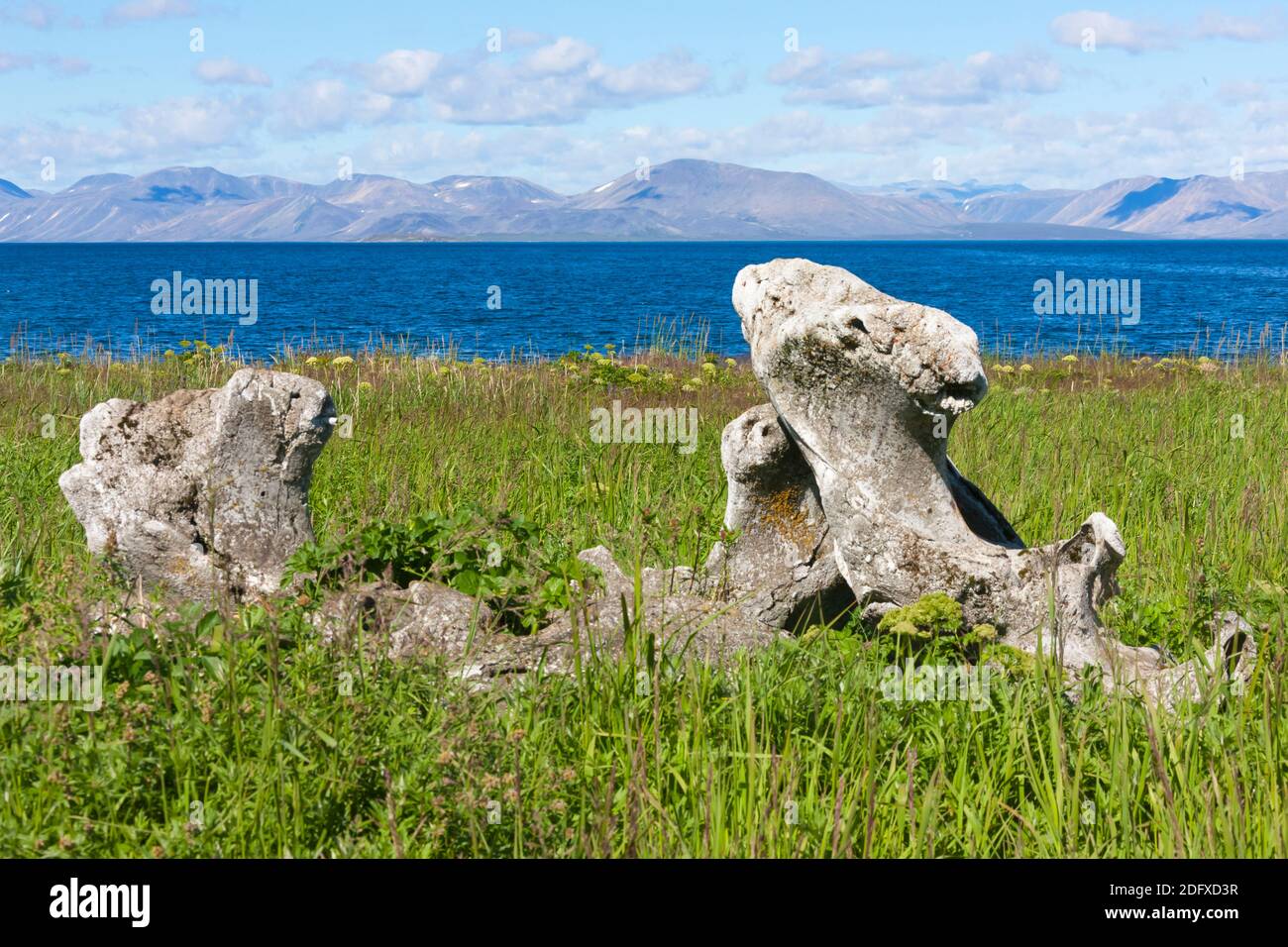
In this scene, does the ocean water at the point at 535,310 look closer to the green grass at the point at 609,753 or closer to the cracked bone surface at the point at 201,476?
the cracked bone surface at the point at 201,476

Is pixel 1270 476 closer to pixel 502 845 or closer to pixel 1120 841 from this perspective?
pixel 1120 841

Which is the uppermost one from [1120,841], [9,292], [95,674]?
[9,292]

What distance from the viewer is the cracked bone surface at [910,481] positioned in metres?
4.73

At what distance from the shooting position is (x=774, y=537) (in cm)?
558

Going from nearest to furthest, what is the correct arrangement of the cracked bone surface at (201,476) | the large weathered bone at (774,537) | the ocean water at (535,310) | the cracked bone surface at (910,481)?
the cracked bone surface at (910,481)
the cracked bone surface at (201,476)
the large weathered bone at (774,537)
the ocean water at (535,310)

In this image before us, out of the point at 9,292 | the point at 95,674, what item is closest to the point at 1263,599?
the point at 95,674

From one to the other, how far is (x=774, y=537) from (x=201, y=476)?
2.81 m

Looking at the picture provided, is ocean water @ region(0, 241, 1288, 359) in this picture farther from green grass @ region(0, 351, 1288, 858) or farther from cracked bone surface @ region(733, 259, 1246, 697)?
green grass @ region(0, 351, 1288, 858)

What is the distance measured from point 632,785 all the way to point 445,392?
29.1 ft

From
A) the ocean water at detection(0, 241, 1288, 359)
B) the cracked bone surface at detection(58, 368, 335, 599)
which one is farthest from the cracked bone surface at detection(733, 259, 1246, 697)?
the ocean water at detection(0, 241, 1288, 359)

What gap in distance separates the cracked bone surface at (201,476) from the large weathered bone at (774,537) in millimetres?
2056

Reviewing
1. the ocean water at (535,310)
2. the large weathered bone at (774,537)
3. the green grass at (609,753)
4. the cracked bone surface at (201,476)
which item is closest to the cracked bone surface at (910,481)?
the large weathered bone at (774,537)

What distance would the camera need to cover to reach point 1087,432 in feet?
32.5

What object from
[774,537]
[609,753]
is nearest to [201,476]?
[609,753]
